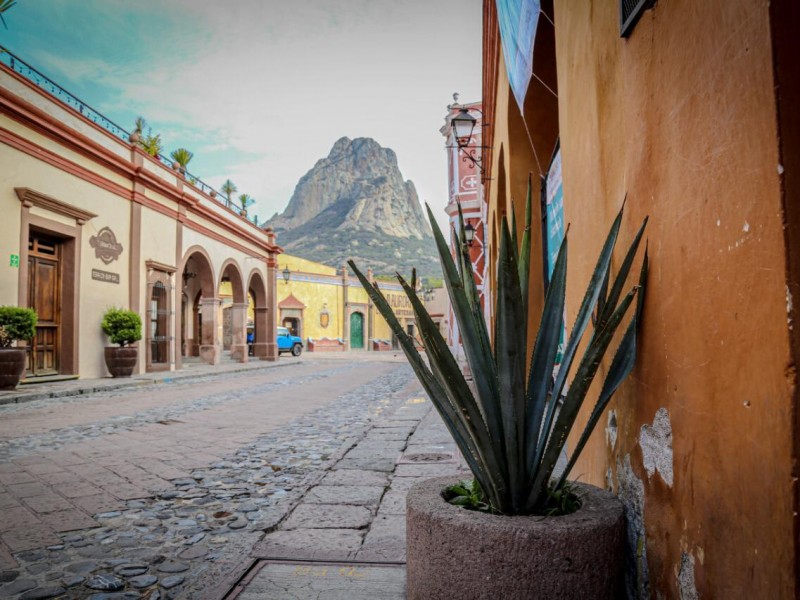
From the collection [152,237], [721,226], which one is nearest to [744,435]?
[721,226]

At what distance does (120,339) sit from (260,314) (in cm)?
963

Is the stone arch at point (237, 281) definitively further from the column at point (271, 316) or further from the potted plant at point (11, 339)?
the potted plant at point (11, 339)

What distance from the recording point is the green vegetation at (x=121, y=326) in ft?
38.5

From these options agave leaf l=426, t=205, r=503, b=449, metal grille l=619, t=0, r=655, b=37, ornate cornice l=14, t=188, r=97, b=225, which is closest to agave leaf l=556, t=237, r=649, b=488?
agave leaf l=426, t=205, r=503, b=449

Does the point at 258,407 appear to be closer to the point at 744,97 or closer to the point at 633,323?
the point at 633,323

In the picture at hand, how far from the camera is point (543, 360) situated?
160 centimetres

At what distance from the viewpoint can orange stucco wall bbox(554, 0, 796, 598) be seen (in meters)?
0.91

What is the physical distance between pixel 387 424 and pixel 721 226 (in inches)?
194

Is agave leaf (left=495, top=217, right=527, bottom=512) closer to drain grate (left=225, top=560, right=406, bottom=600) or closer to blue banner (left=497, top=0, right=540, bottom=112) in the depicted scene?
drain grate (left=225, top=560, right=406, bottom=600)

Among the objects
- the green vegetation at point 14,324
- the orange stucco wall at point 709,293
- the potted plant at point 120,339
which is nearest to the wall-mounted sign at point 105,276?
the potted plant at point 120,339

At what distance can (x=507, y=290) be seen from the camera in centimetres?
145

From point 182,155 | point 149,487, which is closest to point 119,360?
point 149,487

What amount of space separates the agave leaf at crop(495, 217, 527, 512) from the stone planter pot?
16cm

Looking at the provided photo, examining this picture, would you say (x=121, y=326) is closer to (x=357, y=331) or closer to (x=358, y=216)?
(x=357, y=331)
